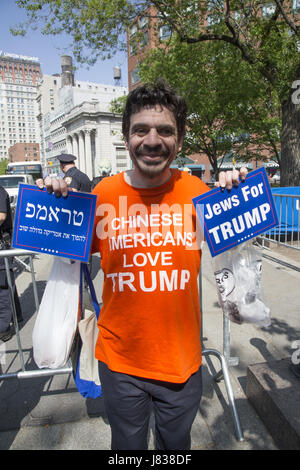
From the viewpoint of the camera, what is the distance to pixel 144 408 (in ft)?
4.97

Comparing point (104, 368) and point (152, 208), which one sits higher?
point (152, 208)

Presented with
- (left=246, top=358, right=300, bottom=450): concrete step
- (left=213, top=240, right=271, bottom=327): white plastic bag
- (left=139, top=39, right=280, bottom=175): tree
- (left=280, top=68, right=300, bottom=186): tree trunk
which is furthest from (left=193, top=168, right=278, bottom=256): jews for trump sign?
(left=139, top=39, right=280, bottom=175): tree

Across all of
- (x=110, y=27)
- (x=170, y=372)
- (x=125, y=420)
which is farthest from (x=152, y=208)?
(x=110, y=27)

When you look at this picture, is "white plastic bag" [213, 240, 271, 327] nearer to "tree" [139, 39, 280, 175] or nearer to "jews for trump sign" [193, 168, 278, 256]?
"jews for trump sign" [193, 168, 278, 256]

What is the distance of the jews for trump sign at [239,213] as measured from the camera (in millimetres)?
1759

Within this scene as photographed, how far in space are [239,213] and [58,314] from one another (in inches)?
48.1

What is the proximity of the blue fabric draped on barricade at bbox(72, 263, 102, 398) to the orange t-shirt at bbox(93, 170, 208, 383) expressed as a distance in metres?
0.42

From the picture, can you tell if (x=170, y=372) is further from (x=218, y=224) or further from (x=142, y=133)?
(x=142, y=133)

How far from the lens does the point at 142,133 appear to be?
1473 millimetres

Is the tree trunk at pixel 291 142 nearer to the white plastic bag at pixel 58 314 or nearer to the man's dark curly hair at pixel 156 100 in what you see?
the man's dark curly hair at pixel 156 100

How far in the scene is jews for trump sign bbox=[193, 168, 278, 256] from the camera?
1759 mm

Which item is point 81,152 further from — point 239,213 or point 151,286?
point 151,286

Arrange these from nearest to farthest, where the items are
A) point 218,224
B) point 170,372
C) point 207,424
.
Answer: point 170,372 < point 218,224 < point 207,424
